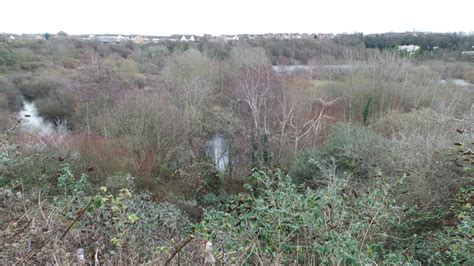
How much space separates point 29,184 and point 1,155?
2.84ft

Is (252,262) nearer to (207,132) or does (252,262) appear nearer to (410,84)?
(207,132)

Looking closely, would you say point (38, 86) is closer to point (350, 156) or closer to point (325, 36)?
point (350, 156)

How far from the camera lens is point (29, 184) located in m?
8.32

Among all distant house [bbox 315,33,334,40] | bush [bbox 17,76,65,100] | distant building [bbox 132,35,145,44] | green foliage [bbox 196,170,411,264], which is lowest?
bush [bbox 17,76,65,100]

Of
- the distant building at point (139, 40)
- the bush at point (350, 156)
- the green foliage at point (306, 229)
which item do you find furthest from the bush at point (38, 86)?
the distant building at point (139, 40)

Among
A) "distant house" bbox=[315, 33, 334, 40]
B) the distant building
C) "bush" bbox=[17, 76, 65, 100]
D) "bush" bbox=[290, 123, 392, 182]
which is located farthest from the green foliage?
the distant building

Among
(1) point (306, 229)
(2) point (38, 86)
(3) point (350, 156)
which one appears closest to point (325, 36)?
(2) point (38, 86)

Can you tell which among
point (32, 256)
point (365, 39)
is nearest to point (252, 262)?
point (32, 256)

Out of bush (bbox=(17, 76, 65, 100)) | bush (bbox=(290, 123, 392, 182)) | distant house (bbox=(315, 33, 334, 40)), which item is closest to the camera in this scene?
Answer: bush (bbox=(290, 123, 392, 182))

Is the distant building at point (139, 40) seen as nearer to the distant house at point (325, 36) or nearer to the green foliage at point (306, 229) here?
the distant house at point (325, 36)

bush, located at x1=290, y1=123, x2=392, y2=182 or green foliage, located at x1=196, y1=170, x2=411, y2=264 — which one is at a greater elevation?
green foliage, located at x1=196, y1=170, x2=411, y2=264

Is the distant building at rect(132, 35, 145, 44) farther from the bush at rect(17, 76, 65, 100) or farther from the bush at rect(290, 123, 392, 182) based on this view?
the bush at rect(290, 123, 392, 182)

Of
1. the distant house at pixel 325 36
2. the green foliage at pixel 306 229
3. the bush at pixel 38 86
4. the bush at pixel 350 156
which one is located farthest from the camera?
the distant house at pixel 325 36

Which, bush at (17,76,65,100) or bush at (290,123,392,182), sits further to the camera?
bush at (17,76,65,100)
